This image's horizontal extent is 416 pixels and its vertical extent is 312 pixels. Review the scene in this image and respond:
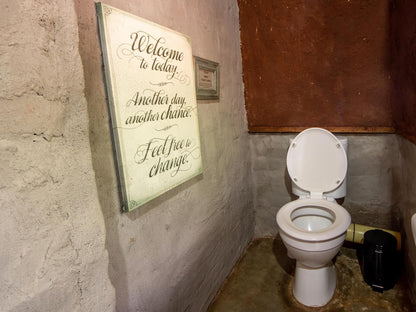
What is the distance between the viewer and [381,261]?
1515mm

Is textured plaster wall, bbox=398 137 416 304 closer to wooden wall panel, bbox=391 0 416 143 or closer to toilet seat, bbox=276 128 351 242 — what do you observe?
wooden wall panel, bbox=391 0 416 143

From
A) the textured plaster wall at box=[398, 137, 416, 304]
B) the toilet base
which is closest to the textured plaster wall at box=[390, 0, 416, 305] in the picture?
the textured plaster wall at box=[398, 137, 416, 304]

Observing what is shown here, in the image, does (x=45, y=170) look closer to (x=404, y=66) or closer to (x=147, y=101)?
(x=147, y=101)

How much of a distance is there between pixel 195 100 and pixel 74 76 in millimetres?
634

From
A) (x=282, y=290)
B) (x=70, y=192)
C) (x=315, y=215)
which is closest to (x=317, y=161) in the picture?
(x=315, y=215)

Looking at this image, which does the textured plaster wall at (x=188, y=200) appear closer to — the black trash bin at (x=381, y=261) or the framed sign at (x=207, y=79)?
the framed sign at (x=207, y=79)

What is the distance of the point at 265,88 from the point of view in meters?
1.96

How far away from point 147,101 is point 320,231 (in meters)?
1.06

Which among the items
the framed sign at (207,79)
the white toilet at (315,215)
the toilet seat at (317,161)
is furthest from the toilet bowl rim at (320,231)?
the framed sign at (207,79)

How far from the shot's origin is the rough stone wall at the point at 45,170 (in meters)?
0.58

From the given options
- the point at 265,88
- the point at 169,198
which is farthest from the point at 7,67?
the point at 265,88

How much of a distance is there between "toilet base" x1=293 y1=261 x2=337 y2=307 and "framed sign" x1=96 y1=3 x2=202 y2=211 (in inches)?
36.2

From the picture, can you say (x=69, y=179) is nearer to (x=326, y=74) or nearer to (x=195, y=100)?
(x=195, y=100)

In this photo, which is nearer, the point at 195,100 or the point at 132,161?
the point at 132,161
